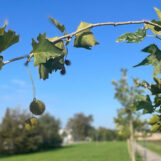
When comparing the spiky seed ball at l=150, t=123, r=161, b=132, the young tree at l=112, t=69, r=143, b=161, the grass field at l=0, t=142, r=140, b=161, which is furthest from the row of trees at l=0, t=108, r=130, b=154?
the spiky seed ball at l=150, t=123, r=161, b=132

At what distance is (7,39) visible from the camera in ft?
2.97

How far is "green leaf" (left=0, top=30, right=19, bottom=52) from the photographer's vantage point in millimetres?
899

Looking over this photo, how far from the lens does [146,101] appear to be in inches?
63.6

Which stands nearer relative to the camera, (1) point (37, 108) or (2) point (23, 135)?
(1) point (37, 108)

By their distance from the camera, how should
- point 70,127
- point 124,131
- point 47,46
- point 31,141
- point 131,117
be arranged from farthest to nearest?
point 70,127 → point 31,141 → point 124,131 → point 131,117 → point 47,46

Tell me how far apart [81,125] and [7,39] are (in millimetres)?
102989

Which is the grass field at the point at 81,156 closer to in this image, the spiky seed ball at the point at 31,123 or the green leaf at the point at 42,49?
the spiky seed ball at the point at 31,123

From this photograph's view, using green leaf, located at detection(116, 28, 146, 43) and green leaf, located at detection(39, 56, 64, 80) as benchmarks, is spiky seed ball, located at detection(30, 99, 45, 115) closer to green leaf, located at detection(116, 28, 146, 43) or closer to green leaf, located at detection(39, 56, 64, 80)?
green leaf, located at detection(39, 56, 64, 80)

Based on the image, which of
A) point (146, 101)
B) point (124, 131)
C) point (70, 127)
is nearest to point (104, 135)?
point (70, 127)

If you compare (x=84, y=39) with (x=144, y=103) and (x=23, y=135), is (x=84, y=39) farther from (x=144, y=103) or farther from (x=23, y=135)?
(x=23, y=135)

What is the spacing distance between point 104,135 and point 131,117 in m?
79.2

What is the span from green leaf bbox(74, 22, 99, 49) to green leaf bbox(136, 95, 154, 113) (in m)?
0.63

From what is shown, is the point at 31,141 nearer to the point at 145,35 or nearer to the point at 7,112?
the point at 7,112

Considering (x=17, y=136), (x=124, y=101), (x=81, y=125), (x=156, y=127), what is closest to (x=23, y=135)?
(x=17, y=136)
